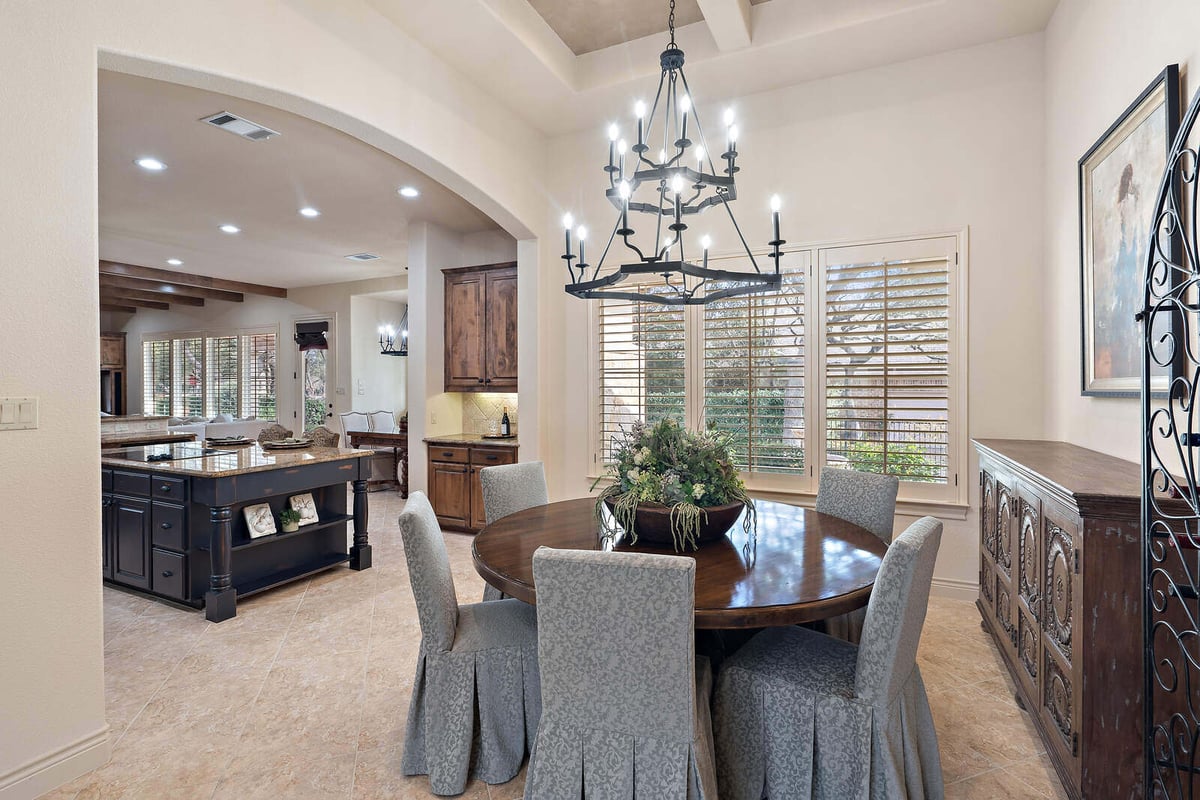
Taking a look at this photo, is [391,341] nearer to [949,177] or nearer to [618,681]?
[949,177]

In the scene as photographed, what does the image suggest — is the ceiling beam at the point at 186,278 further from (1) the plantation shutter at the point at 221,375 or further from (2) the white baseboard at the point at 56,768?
(2) the white baseboard at the point at 56,768

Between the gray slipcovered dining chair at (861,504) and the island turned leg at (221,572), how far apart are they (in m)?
3.17

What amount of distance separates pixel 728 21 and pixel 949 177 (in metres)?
1.59

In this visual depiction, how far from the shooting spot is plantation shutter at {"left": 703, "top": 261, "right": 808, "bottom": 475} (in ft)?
13.0

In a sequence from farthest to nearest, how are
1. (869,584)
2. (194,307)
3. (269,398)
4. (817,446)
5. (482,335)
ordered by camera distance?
(194,307) < (269,398) < (482,335) < (817,446) < (869,584)

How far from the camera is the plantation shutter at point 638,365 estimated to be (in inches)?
171

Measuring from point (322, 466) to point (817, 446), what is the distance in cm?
325

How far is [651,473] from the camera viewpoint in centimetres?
222

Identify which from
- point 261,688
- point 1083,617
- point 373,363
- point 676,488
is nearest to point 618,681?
point 676,488

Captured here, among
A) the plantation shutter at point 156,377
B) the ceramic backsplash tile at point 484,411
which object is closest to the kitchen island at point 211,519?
the ceramic backsplash tile at point 484,411

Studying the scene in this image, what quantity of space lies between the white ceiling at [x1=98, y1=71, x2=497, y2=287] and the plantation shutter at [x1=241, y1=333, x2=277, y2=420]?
6.58 feet

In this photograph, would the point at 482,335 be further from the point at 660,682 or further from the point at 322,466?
the point at 660,682

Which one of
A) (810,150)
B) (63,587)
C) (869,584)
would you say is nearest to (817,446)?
(810,150)

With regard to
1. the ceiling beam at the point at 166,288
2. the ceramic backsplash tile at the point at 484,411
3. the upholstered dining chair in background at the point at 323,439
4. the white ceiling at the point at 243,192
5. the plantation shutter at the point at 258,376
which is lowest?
the upholstered dining chair in background at the point at 323,439
